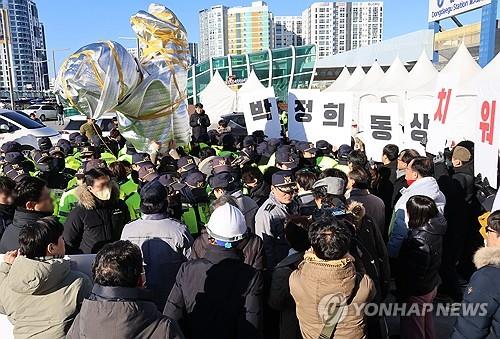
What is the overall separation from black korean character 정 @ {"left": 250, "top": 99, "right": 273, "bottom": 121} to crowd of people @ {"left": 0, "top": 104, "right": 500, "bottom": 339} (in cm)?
321

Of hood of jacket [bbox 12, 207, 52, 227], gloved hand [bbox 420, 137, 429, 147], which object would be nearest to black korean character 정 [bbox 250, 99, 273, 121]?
gloved hand [bbox 420, 137, 429, 147]

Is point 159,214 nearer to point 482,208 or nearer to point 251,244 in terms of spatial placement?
point 251,244

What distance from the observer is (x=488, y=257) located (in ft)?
8.33

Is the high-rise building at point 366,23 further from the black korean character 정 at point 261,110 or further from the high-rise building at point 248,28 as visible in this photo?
the black korean character 정 at point 261,110

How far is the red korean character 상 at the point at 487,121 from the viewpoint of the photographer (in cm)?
454

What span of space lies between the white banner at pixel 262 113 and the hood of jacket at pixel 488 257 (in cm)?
615

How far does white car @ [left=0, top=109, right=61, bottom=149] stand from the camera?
12.6 meters

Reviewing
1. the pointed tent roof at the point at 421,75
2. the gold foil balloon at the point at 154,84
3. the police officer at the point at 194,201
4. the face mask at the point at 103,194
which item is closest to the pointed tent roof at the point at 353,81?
the pointed tent roof at the point at 421,75

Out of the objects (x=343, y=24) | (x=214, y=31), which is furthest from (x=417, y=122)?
(x=343, y=24)

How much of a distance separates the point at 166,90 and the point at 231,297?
6.59 meters

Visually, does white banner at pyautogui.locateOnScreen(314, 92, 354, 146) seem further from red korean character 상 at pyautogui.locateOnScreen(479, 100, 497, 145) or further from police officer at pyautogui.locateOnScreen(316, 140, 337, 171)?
red korean character 상 at pyautogui.locateOnScreen(479, 100, 497, 145)

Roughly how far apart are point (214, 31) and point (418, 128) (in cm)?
11037

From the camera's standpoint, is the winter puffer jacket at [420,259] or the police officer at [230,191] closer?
the winter puffer jacket at [420,259]

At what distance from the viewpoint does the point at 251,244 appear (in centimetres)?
292
